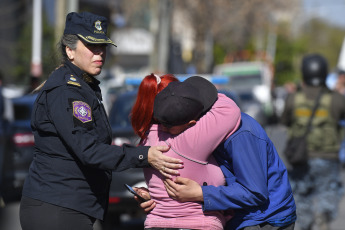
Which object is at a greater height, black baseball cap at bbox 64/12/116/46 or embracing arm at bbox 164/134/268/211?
black baseball cap at bbox 64/12/116/46

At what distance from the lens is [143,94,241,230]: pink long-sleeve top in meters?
3.43

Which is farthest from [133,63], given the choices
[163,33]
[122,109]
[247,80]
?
[122,109]

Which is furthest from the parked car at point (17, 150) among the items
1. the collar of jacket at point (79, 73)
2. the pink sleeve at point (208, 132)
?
the pink sleeve at point (208, 132)

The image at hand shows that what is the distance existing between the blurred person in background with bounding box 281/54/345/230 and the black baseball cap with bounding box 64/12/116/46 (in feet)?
12.2

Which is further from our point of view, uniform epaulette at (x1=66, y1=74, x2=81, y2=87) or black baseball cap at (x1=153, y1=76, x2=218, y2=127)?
uniform epaulette at (x1=66, y1=74, x2=81, y2=87)

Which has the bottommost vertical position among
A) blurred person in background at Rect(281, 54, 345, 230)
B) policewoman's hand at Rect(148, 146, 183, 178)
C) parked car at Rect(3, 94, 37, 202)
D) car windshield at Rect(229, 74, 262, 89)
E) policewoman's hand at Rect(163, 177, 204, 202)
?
car windshield at Rect(229, 74, 262, 89)

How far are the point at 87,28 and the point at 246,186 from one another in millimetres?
1138

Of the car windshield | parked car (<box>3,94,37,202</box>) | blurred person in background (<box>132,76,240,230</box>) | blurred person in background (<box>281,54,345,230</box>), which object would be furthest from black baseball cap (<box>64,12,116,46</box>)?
the car windshield

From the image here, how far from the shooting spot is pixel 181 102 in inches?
133

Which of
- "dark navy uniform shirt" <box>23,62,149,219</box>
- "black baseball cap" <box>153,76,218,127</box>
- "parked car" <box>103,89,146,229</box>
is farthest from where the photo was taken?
"parked car" <box>103,89,146,229</box>

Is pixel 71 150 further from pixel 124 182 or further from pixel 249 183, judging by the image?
pixel 124 182

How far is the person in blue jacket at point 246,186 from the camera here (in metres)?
3.45

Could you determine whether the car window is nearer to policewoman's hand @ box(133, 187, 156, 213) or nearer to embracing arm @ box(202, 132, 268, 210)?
policewoman's hand @ box(133, 187, 156, 213)

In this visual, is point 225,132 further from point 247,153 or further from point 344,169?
point 344,169
